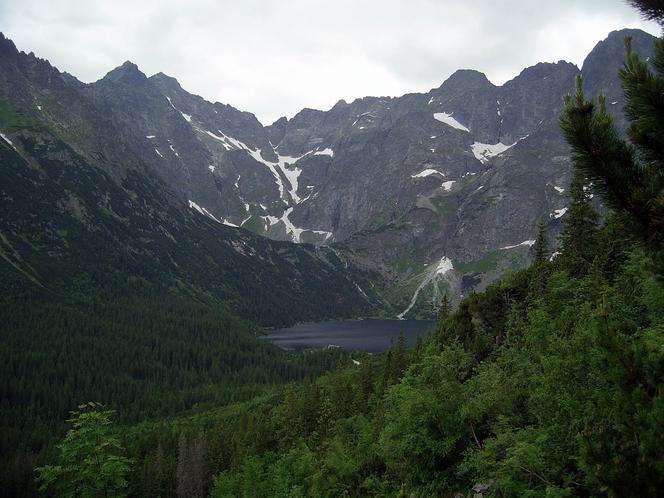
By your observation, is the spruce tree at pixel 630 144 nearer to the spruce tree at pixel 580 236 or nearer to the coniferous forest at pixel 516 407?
the coniferous forest at pixel 516 407

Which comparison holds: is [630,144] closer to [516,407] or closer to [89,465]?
[516,407]

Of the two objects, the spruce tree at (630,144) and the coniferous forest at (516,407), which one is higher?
the spruce tree at (630,144)

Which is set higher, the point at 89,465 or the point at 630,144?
the point at 630,144

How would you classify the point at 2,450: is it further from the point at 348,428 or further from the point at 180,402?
the point at 348,428

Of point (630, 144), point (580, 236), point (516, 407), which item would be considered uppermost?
point (580, 236)

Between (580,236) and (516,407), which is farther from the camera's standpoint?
(580,236)

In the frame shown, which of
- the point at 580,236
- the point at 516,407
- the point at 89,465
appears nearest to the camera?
the point at 89,465

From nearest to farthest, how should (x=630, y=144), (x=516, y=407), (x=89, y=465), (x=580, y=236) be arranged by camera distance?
(x=630, y=144) → (x=89, y=465) → (x=516, y=407) → (x=580, y=236)

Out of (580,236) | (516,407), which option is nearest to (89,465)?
(516,407)

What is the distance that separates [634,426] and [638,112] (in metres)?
4.22

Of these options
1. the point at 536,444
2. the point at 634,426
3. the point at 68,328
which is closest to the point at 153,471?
the point at 536,444

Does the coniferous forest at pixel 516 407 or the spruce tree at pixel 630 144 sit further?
the spruce tree at pixel 630 144

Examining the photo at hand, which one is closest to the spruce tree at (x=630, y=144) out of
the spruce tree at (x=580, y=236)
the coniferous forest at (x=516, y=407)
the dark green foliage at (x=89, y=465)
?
the coniferous forest at (x=516, y=407)

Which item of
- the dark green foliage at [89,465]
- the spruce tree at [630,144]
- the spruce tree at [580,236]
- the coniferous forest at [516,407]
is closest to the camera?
the coniferous forest at [516,407]
